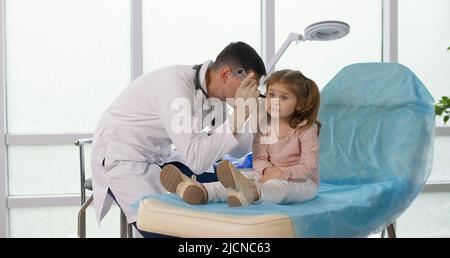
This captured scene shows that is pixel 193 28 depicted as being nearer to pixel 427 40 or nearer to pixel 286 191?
pixel 427 40

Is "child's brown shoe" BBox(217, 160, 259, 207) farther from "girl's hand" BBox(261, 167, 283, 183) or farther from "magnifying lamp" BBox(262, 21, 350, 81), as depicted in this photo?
"magnifying lamp" BBox(262, 21, 350, 81)

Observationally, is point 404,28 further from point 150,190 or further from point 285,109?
point 150,190

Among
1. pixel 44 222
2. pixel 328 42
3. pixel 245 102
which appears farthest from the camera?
pixel 328 42

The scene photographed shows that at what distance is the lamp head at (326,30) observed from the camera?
214 centimetres

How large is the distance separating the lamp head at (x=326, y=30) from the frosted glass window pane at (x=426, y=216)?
6.06ft

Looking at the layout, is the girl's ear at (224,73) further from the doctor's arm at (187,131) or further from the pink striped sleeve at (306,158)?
the pink striped sleeve at (306,158)

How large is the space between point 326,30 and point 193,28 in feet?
4.62

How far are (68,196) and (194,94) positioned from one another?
159 centimetres

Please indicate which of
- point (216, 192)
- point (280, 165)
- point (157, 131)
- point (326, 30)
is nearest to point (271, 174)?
point (280, 165)

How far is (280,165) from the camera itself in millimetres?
1873

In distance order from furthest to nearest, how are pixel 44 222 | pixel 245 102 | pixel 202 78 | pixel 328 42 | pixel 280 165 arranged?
pixel 328 42 → pixel 44 222 → pixel 202 78 → pixel 280 165 → pixel 245 102

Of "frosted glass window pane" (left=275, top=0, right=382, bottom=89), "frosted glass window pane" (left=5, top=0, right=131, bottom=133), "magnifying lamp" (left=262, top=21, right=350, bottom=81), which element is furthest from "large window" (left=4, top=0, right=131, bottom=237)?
"magnifying lamp" (left=262, top=21, right=350, bottom=81)

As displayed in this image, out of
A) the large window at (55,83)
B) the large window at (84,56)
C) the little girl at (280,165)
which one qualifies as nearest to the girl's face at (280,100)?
the little girl at (280,165)

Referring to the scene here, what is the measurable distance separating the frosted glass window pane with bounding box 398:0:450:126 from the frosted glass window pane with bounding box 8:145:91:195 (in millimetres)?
2065
